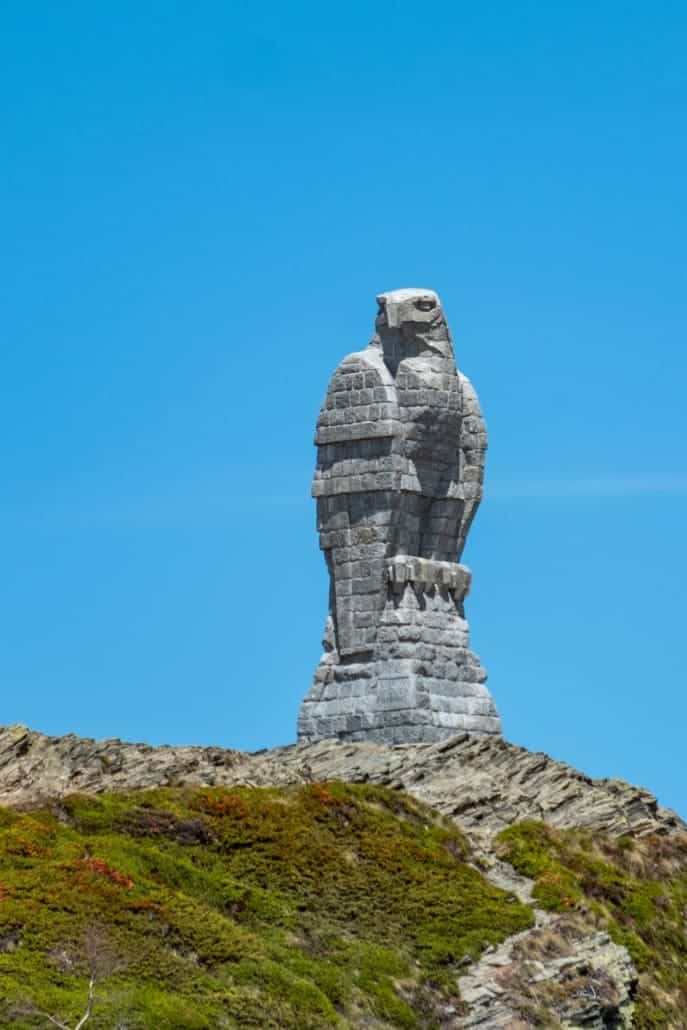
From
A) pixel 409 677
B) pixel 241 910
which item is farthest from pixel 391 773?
pixel 241 910

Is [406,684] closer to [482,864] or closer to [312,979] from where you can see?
[482,864]

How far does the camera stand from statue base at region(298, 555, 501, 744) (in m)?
70.3

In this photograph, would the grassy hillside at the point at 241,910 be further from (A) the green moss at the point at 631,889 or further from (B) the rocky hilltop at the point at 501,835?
(A) the green moss at the point at 631,889

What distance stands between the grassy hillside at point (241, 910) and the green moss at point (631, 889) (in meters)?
1.41

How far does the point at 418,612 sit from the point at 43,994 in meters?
20.4

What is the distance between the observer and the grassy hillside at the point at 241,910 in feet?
179

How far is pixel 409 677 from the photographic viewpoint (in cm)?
7012

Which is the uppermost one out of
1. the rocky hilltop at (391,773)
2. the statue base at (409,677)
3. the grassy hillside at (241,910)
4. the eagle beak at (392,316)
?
the eagle beak at (392,316)

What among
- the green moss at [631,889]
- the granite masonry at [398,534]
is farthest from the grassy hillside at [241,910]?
the granite masonry at [398,534]

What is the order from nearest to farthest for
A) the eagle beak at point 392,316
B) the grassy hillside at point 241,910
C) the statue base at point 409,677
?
the grassy hillside at point 241,910, the statue base at point 409,677, the eagle beak at point 392,316

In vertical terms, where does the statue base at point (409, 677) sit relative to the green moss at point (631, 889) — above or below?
above

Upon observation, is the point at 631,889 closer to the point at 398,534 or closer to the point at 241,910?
the point at 398,534

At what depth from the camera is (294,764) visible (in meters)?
70.0

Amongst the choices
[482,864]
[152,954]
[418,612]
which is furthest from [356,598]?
[152,954]
